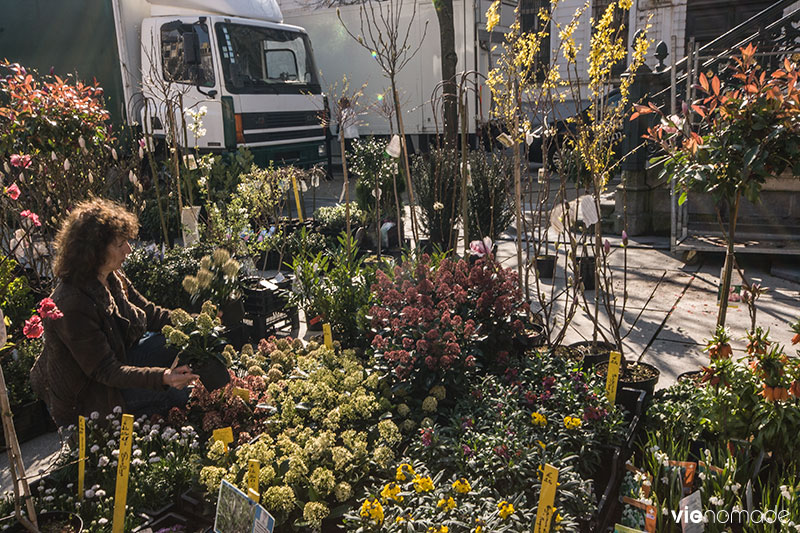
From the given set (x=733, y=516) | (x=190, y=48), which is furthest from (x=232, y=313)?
(x=190, y=48)

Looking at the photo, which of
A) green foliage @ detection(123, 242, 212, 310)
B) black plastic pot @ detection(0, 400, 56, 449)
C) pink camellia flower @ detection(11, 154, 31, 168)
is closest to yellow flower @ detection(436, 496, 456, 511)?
black plastic pot @ detection(0, 400, 56, 449)

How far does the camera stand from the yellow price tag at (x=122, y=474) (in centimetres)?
239

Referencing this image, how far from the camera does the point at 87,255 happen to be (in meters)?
3.15

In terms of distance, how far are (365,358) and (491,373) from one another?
0.91 m

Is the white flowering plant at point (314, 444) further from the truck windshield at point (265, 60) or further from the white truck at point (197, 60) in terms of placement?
the truck windshield at point (265, 60)

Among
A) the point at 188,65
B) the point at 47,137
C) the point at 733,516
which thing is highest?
the point at 188,65

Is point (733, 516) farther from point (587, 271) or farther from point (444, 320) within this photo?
point (587, 271)

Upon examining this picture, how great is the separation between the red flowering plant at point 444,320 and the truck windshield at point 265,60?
7215mm

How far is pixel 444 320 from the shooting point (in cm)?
328

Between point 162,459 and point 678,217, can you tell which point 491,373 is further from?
point 678,217

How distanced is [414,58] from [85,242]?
479 inches

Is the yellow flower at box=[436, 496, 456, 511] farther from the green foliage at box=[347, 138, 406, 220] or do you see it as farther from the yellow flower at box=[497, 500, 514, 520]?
the green foliage at box=[347, 138, 406, 220]

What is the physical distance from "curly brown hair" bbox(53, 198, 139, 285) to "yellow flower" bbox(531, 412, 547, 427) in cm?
224

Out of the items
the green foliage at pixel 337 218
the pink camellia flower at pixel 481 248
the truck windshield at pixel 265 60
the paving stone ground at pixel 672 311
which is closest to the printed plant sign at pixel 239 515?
the paving stone ground at pixel 672 311
